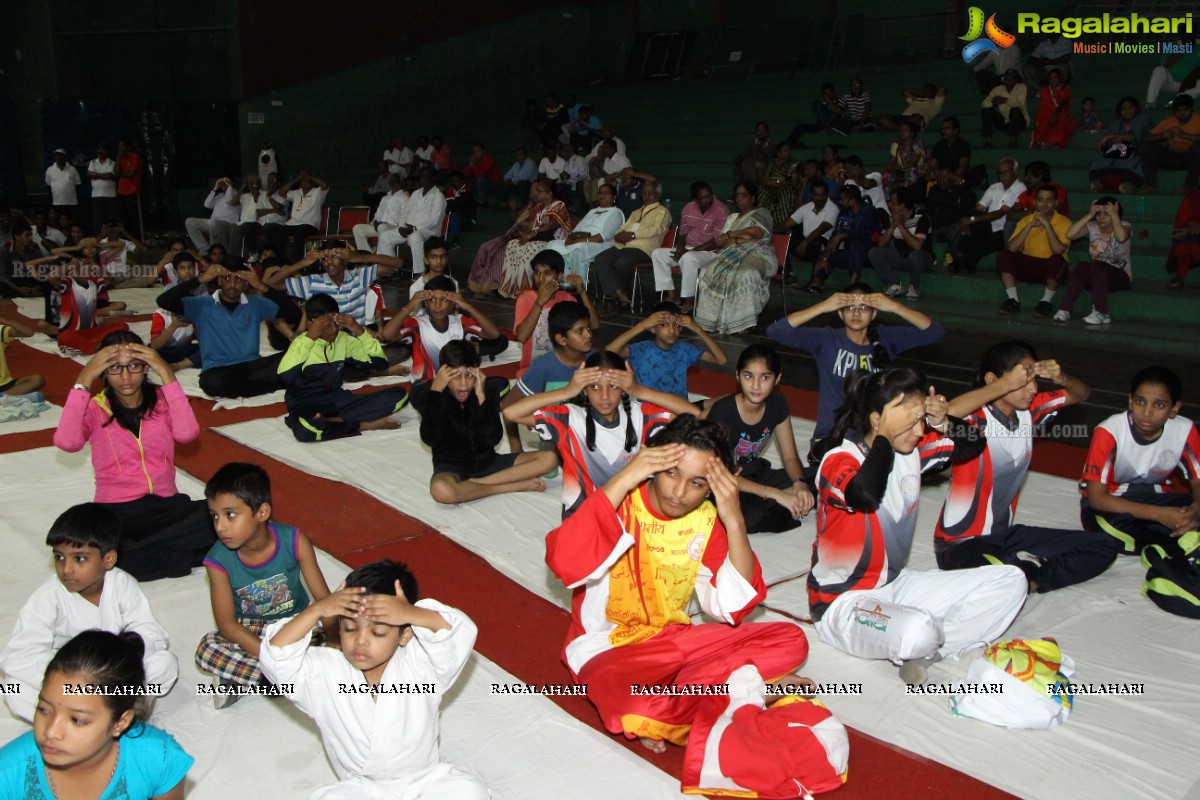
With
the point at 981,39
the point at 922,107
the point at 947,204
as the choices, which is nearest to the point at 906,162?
the point at 947,204

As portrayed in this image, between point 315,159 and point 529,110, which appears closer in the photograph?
point 529,110

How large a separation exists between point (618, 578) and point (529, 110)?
13.1 meters

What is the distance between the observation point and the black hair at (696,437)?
8.65 ft

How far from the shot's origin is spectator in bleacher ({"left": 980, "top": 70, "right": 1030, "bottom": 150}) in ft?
35.2

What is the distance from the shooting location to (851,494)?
3.04 meters

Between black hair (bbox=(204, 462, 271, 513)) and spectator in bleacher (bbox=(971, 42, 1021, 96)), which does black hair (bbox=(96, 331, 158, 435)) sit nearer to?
black hair (bbox=(204, 462, 271, 513))

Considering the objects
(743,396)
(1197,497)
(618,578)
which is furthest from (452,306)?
(1197,497)

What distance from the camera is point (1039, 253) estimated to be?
8516mm

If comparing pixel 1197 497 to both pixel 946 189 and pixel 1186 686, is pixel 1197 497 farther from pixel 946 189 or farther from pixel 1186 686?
pixel 946 189

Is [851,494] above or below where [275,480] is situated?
above

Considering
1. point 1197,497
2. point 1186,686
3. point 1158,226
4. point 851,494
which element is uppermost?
point 1158,226

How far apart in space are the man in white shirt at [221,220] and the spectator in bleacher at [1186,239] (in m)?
10.7

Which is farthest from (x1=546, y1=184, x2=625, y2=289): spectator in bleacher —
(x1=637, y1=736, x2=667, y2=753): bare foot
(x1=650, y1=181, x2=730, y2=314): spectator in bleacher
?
(x1=637, y1=736, x2=667, y2=753): bare foot

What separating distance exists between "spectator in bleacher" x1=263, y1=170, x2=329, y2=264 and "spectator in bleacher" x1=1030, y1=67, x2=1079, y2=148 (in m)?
8.20
